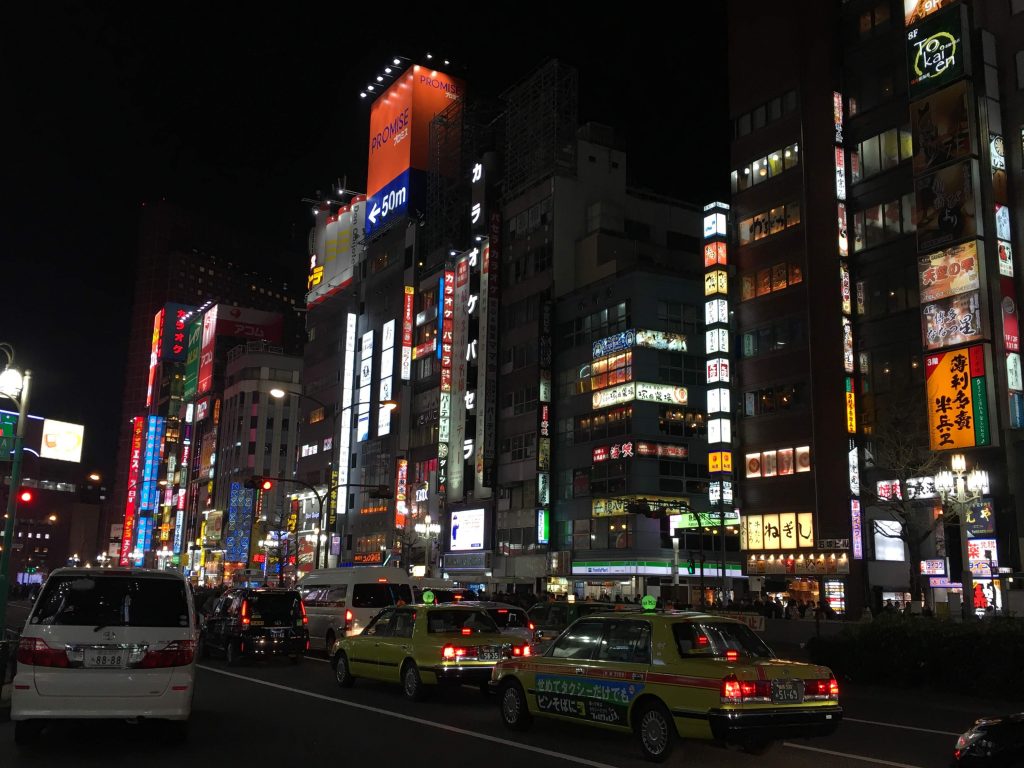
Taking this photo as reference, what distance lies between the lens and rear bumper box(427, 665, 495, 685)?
14.8m

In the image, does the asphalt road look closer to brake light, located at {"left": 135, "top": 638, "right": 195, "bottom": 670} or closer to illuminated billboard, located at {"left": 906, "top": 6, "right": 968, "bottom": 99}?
brake light, located at {"left": 135, "top": 638, "right": 195, "bottom": 670}

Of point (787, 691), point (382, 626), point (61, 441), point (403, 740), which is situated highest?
point (61, 441)

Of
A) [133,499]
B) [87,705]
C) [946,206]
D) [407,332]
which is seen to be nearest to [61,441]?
[87,705]

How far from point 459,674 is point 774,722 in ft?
21.0

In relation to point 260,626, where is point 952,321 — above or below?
above

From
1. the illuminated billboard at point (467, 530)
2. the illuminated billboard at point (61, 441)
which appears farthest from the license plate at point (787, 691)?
the illuminated billboard at point (467, 530)

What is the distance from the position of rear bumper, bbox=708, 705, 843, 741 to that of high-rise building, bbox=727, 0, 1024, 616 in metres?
25.5

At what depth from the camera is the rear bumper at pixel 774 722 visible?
9539 mm

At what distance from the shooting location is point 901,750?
1147 centimetres

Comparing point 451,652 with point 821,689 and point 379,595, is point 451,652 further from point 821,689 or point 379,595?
point 379,595

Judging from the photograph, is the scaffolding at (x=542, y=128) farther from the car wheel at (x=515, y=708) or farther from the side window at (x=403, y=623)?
the car wheel at (x=515, y=708)

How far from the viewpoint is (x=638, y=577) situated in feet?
177

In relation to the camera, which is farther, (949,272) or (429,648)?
(949,272)

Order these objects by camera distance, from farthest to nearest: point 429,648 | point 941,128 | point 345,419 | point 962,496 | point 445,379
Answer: point 345,419
point 445,379
point 941,128
point 962,496
point 429,648
